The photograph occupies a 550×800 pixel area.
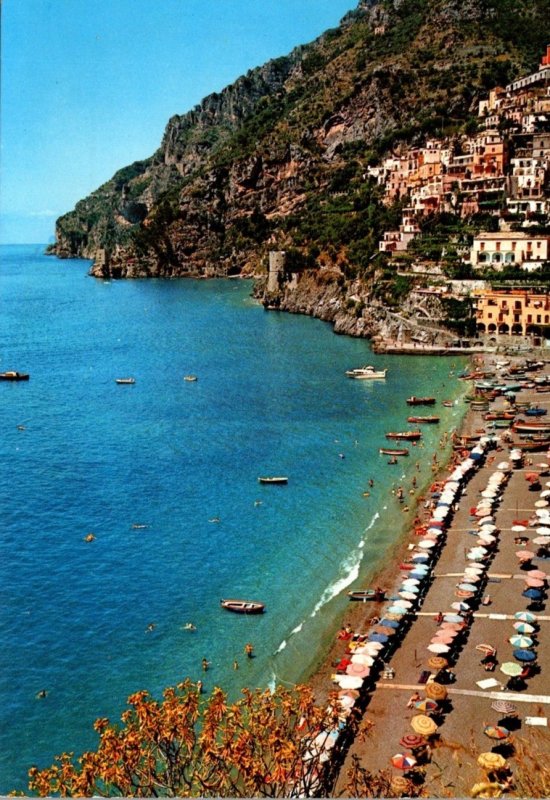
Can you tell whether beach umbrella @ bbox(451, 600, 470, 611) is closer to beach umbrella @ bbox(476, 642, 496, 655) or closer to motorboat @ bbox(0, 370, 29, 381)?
beach umbrella @ bbox(476, 642, 496, 655)

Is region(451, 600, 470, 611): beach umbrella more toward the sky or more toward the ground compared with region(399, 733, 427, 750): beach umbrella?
more toward the sky

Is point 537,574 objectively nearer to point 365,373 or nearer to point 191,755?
point 191,755

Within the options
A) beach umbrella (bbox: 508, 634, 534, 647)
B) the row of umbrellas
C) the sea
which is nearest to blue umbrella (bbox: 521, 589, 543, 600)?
the row of umbrellas

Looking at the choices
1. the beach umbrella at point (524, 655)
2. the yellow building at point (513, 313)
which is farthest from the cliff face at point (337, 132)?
the beach umbrella at point (524, 655)

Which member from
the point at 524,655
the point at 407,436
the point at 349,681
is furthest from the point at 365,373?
the point at 349,681

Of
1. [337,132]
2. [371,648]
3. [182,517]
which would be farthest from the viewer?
[337,132]

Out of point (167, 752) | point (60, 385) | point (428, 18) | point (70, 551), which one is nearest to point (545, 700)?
point (167, 752)
